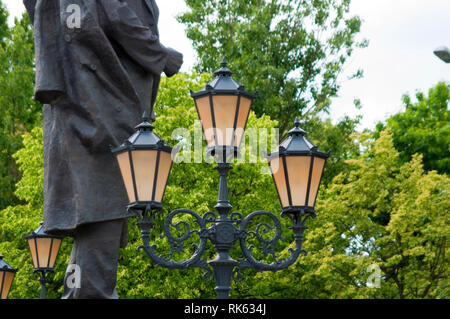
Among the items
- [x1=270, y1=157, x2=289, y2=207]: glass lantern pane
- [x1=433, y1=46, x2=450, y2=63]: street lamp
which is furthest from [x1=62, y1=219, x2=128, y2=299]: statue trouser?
[x1=433, y1=46, x2=450, y2=63]: street lamp

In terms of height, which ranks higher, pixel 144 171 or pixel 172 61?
pixel 172 61

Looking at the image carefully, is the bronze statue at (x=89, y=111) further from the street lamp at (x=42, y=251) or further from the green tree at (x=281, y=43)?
the green tree at (x=281, y=43)

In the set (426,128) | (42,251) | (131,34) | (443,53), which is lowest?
(42,251)

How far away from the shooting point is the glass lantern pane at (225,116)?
692 cm

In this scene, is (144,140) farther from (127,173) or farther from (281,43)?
(281,43)

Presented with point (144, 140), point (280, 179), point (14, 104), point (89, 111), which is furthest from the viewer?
point (14, 104)

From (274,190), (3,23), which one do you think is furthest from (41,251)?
(3,23)

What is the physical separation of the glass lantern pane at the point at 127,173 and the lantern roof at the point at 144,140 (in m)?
0.06

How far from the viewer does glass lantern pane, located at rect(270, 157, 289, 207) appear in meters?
7.14

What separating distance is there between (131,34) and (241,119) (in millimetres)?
1356

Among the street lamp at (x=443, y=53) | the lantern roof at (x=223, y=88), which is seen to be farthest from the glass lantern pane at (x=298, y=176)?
the street lamp at (x=443, y=53)

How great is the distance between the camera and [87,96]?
5.91 metres

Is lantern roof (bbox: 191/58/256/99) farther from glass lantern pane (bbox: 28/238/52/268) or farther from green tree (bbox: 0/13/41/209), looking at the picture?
green tree (bbox: 0/13/41/209)
